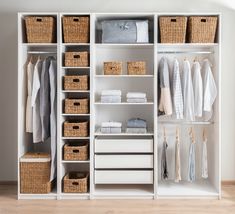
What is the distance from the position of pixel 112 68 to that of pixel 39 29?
885 millimetres

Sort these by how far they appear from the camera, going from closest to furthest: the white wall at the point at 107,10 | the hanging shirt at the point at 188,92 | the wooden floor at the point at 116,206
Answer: the wooden floor at the point at 116,206, the hanging shirt at the point at 188,92, the white wall at the point at 107,10

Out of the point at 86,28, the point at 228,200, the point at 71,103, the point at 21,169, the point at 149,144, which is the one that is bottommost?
the point at 228,200

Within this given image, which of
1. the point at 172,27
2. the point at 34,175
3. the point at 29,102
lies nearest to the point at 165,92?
the point at 172,27

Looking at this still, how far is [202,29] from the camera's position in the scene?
14.1 ft

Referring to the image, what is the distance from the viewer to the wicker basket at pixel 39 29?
4293mm

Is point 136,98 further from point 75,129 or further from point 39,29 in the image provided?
point 39,29

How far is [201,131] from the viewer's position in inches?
190

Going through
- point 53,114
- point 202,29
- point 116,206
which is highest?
point 202,29

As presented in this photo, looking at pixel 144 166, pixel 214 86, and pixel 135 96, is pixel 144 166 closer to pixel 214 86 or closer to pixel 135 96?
pixel 135 96

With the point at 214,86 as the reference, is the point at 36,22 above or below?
above

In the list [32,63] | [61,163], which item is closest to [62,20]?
[32,63]

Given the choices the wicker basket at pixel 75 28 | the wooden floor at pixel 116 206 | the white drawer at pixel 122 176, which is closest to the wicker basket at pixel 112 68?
the wicker basket at pixel 75 28

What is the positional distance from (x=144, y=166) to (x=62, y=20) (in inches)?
70.9

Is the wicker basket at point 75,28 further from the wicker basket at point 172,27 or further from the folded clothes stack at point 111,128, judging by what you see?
the folded clothes stack at point 111,128
